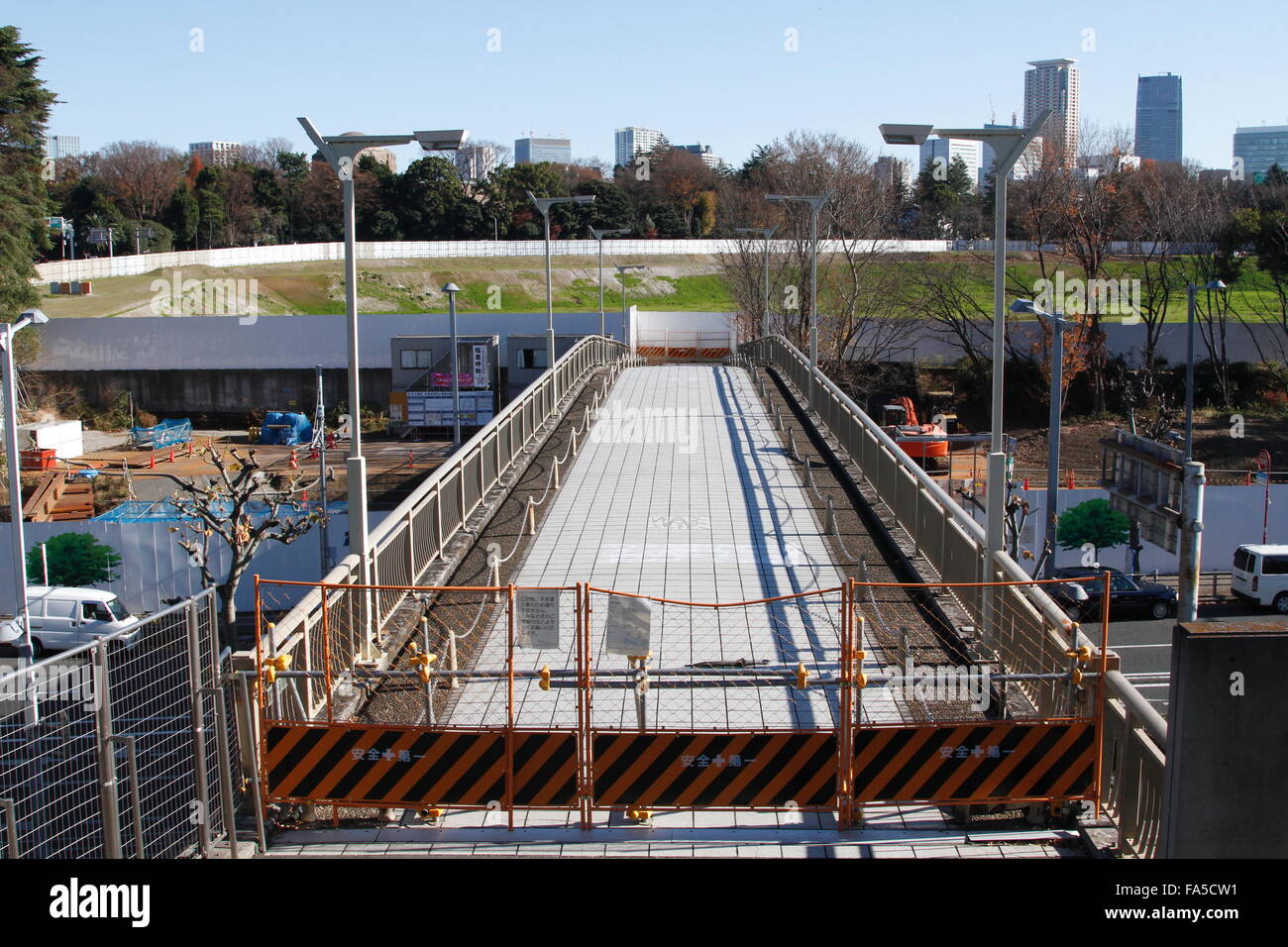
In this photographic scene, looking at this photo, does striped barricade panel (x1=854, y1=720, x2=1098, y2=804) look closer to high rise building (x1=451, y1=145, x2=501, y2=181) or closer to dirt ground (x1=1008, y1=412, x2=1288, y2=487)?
dirt ground (x1=1008, y1=412, x2=1288, y2=487)

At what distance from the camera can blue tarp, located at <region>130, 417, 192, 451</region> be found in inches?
2227

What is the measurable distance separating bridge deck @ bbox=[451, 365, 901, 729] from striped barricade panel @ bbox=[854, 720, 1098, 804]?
28.7 inches

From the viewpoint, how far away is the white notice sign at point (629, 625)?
315 inches

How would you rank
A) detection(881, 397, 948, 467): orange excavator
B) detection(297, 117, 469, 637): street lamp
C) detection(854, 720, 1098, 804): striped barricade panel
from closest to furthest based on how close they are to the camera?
1. detection(854, 720, 1098, 804): striped barricade panel
2. detection(297, 117, 469, 637): street lamp
3. detection(881, 397, 948, 467): orange excavator

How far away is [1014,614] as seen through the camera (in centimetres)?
944

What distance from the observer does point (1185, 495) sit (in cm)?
1808

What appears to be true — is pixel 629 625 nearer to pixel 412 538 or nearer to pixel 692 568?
pixel 412 538

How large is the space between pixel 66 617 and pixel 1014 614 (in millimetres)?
25051

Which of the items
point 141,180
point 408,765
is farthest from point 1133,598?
point 141,180

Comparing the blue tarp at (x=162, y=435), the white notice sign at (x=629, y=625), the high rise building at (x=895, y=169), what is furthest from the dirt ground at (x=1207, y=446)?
the high rise building at (x=895, y=169)

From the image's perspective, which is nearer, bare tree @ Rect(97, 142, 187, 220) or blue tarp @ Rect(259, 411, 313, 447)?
blue tarp @ Rect(259, 411, 313, 447)

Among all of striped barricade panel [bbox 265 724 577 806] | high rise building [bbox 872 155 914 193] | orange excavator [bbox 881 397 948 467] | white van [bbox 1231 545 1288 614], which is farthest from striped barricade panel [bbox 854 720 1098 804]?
high rise building [bbox 872 155 914 193]
